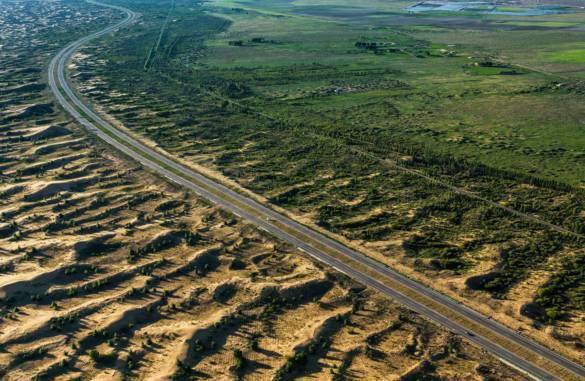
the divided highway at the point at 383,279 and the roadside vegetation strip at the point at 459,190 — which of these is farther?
the roadside vegetation strip at the point at 459,190

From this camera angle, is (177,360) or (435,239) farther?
(435,239)

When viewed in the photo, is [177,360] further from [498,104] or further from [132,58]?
[132,58]

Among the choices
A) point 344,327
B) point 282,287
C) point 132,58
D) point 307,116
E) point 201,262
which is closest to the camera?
point 344,327

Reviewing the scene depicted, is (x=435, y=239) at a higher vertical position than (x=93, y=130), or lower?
lower

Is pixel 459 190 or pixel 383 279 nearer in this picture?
pixel 383 279

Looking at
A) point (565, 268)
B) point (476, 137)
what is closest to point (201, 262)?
point (565, 268)

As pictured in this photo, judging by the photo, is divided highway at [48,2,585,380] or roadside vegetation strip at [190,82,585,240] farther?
roadside vegetation strip at [190,82,585,240]

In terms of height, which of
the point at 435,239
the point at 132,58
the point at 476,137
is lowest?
the point at 435,239

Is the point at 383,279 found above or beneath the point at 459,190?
beneath
